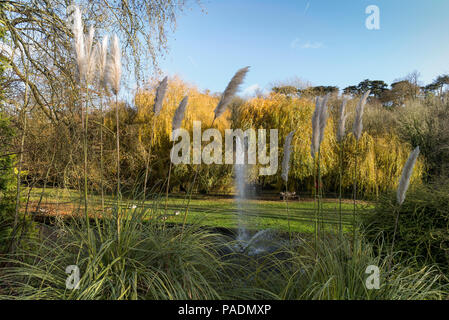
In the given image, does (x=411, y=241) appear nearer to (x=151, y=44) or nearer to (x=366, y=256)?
(x=366, y=256)

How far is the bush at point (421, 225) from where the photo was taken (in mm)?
3000

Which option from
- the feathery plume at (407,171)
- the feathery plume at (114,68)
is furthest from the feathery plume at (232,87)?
the feathery plume at (407,171)

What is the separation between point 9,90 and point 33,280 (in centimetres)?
350

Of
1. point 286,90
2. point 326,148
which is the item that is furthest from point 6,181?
point 286,90

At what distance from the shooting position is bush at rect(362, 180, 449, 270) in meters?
3.00

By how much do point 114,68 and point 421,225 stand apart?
338 cm

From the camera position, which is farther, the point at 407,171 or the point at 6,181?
the point at 6,181

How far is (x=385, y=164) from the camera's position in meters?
11.9

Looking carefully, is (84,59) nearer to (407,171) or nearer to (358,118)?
(358,118)

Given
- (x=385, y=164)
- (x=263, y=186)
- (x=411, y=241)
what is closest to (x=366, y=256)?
(x=411, y=241)

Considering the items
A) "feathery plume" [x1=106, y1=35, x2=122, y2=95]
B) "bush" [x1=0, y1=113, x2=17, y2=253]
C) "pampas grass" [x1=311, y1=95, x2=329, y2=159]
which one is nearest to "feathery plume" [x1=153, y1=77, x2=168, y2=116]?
"feathery plume" [x1=106, y1=35, x2=122, y2=95]

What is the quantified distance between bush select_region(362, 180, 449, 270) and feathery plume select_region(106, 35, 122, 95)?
2724 mm

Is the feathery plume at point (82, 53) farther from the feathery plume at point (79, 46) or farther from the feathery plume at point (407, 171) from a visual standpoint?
the feathery plume at point (407, 171)

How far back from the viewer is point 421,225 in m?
3.17
